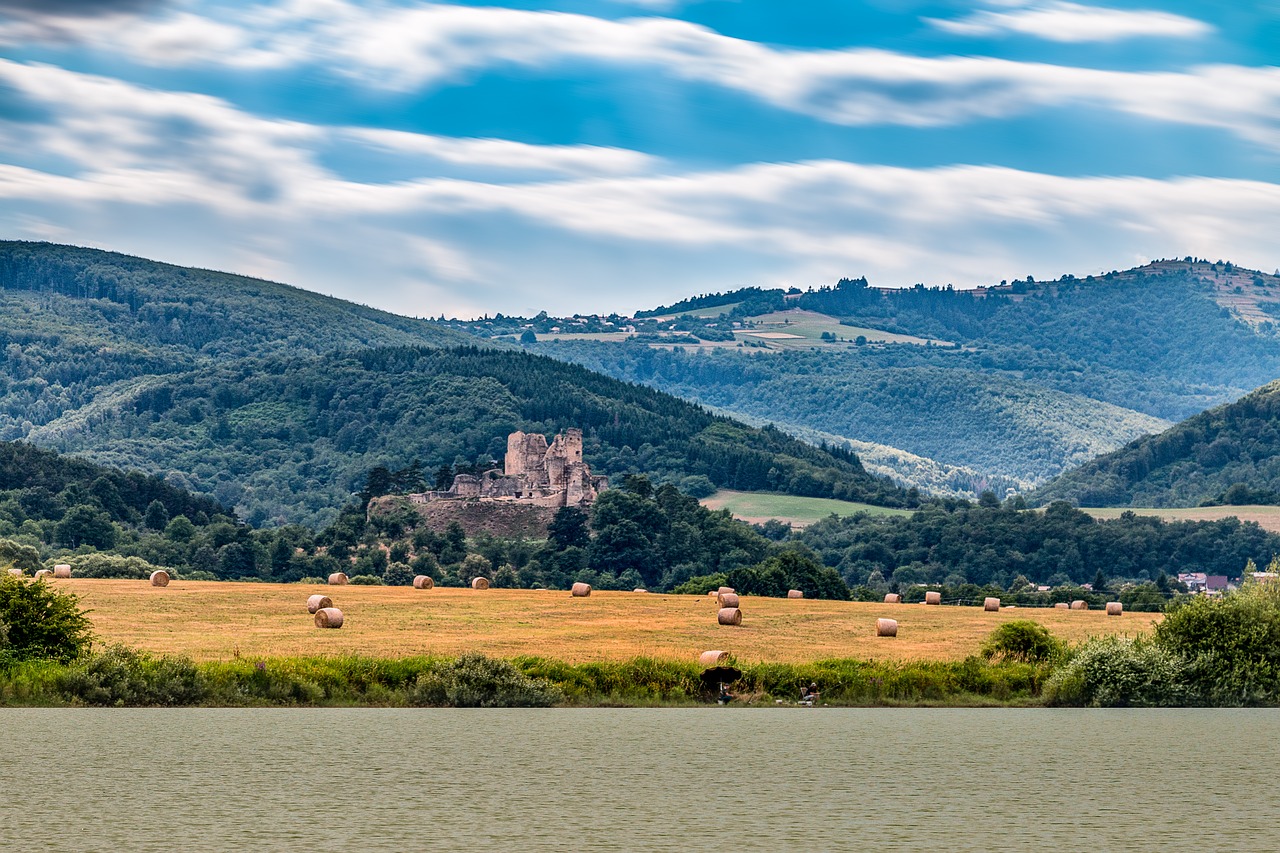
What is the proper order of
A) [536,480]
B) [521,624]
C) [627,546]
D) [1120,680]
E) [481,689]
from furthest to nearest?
1. [536,480]
2. [627,546]
3. [521,624]
4. [1120,680]
5. [481,689]

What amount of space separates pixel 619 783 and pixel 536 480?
139 meters

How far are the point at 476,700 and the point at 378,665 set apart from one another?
9.93 ft

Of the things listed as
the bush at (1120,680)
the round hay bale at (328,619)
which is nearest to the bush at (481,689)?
the bush at (1120,680)

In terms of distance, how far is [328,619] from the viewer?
53.1m

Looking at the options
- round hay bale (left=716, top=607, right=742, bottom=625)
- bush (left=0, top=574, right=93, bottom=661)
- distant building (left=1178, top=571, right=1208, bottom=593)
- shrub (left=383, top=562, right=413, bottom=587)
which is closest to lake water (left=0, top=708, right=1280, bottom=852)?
bush (left=0, top=574, right=93, bottom=661)

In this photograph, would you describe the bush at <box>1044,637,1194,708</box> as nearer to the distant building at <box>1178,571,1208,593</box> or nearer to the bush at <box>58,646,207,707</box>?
the bush at <box>58,646,207,707</box>

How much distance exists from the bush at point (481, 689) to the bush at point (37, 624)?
830cm

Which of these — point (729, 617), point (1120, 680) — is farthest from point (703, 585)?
point (1120, 680)

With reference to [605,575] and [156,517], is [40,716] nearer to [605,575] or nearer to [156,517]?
[605,575]

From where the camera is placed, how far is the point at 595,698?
3888cm

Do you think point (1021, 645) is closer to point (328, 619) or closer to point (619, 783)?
point (328, 619)

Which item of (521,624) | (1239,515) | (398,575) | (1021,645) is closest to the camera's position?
(1021,645)

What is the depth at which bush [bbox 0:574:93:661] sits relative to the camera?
125 feet

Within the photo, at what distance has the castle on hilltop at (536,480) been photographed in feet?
504
